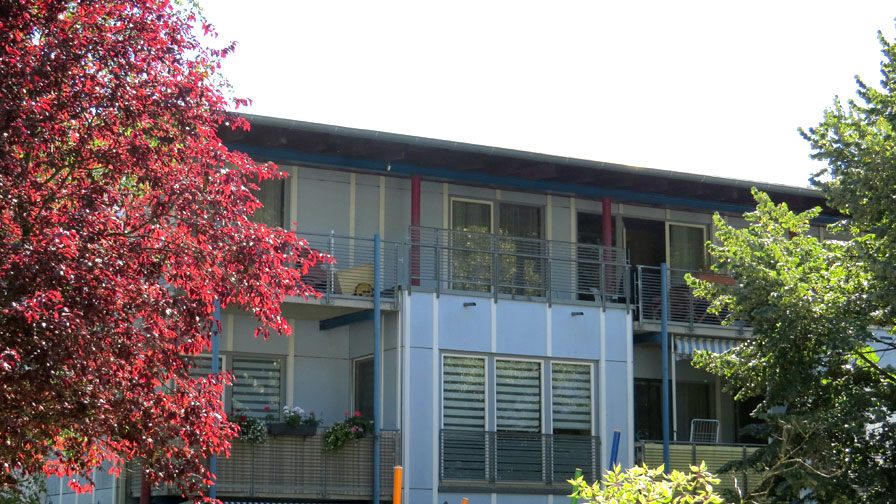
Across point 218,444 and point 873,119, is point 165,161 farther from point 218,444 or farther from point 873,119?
point 873,119

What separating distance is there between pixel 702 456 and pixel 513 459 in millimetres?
4031

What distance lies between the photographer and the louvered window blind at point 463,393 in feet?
69.9

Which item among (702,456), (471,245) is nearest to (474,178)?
(471,245)

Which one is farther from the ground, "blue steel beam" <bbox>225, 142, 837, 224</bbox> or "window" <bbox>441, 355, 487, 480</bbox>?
"blue steel beam" <bbox>225, 142, 837, 224</bbox>

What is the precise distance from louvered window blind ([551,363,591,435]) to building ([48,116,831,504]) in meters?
0.03

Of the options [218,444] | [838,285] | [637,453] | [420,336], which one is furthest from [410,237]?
[218,444]

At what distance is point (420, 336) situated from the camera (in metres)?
21.1

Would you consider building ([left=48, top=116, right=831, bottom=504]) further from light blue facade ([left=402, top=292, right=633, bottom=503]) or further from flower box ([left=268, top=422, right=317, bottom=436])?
flower box ([left=268, top=422, right=317, bottom=436])

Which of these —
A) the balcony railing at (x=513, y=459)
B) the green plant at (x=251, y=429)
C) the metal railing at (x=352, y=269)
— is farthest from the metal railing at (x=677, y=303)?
the green plant at (x=251, y=429)

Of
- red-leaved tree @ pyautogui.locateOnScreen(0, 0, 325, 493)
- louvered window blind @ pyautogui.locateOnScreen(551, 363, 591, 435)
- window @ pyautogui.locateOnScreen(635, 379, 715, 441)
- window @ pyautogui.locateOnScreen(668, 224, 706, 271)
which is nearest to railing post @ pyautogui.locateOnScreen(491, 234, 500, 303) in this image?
louvered window blind @ pyautogui.locateOnScreen(551, 363, 591, 435)

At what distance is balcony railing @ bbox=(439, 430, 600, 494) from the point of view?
2100 centimetres

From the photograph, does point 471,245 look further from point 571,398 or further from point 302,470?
point 302,470

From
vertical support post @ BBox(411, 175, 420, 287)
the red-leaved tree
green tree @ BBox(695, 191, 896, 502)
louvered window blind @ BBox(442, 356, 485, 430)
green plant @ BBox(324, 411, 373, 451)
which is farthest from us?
vertical support post @ BBox(411, 175, 420, 287)

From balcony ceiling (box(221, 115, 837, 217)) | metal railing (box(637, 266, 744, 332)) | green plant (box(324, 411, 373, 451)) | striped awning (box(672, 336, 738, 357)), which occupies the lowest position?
green plant (box(324, 411, 373, 451))
